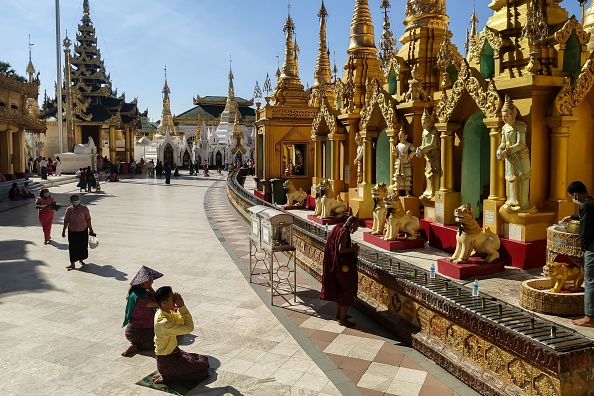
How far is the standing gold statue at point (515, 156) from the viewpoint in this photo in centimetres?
799

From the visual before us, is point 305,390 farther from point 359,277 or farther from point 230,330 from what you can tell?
point 359,277

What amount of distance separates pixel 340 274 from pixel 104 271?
5595 millimetres

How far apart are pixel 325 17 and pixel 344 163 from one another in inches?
430

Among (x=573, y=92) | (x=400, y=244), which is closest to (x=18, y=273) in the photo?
(x=400, y=244)

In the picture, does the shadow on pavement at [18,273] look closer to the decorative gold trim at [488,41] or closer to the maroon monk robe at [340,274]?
the maroon monk robe at [340,274]

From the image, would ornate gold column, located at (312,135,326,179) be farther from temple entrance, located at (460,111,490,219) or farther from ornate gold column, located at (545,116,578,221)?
ornate gold column, located at (545,116,578,221)

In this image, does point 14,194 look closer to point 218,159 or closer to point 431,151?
point 431,151

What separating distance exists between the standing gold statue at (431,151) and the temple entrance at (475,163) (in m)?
0.59

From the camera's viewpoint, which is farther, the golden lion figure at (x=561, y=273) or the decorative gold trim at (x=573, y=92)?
the decorative gold trim at (x=573, y=92)

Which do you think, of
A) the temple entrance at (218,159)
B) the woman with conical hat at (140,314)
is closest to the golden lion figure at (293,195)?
the woman with conical hat at (140,314)

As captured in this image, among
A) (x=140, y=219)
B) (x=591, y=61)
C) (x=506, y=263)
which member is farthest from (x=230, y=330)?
(x=140, y=219)

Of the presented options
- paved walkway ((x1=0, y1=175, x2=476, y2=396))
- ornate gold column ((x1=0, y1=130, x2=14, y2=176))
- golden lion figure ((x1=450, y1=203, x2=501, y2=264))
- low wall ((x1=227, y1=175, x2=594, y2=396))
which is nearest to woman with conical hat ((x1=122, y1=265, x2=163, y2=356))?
paved walkway ((x1=0, y1=175, x2=476, y2=396))

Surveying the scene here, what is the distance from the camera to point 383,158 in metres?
13.3

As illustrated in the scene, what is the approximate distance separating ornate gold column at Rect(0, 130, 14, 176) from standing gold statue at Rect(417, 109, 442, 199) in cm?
2722
